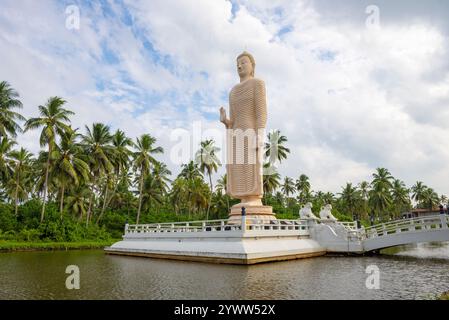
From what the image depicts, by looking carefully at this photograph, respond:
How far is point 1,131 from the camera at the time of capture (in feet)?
95.2

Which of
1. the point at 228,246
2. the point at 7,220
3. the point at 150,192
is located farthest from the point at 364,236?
the point at 150,192

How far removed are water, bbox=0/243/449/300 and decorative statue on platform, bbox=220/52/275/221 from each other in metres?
9.40

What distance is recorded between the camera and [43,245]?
2995cm

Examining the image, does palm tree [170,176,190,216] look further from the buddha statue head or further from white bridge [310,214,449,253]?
white bridge [310,214,449,253]

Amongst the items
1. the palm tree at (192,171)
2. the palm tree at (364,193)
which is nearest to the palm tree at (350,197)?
the palm tree at (364,193)

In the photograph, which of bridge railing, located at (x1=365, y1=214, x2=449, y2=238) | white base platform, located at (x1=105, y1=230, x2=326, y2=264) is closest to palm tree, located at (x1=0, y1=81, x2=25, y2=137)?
white base platform, located at (x1=105, y1=230, x2=326, y2=264)

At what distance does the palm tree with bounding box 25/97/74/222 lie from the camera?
33.0 meters

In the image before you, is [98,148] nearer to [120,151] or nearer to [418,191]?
[120,151]

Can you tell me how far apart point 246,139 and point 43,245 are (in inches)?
749

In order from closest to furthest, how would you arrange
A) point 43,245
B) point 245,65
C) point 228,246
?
1. point 228,246
2. point 245,65
3. point 43,245

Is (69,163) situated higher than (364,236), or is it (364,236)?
(69,163)

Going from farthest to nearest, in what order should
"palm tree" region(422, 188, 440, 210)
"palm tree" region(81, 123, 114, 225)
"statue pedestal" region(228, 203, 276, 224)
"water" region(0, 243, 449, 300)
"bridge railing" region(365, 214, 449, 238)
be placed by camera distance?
"palm tree" region(422, 188, 440, 210) < "palm tree" region(81, 123, 114, 225) < "statue pedestal" region(228, 203, 276, 224) < "bridge railing" region(365, 214, 449, 238) < "water" region(0, 243, 449, 300)

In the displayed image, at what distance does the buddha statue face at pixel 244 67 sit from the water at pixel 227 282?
16.1 meters

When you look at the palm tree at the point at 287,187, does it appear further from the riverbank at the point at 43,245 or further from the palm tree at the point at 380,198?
the riverbank at the point at 43,245
